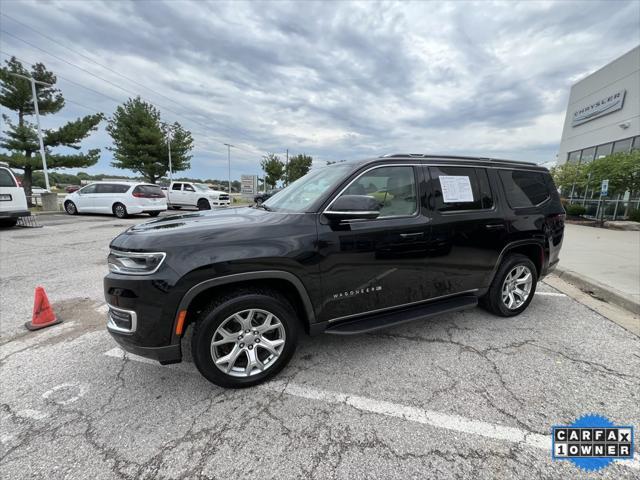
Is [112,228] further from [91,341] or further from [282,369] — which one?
[282,369]

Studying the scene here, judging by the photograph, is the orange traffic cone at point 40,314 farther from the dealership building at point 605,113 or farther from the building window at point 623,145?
the dealership building at point 605,113

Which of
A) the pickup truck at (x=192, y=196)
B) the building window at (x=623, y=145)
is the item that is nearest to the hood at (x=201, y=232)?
the pickup truck at (x=192, y=196)

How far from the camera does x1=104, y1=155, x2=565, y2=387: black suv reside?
2092mm

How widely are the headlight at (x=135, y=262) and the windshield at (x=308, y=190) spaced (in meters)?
1.14

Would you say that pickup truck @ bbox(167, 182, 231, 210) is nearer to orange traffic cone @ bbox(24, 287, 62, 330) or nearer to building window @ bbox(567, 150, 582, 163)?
orange traffic cone @ bbox(24, 287, 62, 330)

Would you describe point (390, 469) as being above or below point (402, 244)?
below

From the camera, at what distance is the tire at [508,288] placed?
3.45m

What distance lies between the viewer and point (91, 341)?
9.94 feet

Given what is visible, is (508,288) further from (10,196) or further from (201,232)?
(10,196)

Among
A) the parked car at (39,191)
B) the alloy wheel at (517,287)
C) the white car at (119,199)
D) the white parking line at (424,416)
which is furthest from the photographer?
the parked car at (39,191)

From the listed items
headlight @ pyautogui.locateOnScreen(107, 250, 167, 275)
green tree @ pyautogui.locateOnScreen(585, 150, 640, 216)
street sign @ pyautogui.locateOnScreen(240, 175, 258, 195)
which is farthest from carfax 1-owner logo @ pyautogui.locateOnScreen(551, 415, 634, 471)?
street sign @ pyautogui.locateOnScreen(240, 175, 258, 195)

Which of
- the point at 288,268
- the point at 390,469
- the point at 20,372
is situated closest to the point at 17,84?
the point at 20,372

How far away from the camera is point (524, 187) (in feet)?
11.7

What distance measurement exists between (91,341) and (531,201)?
5.10 m
